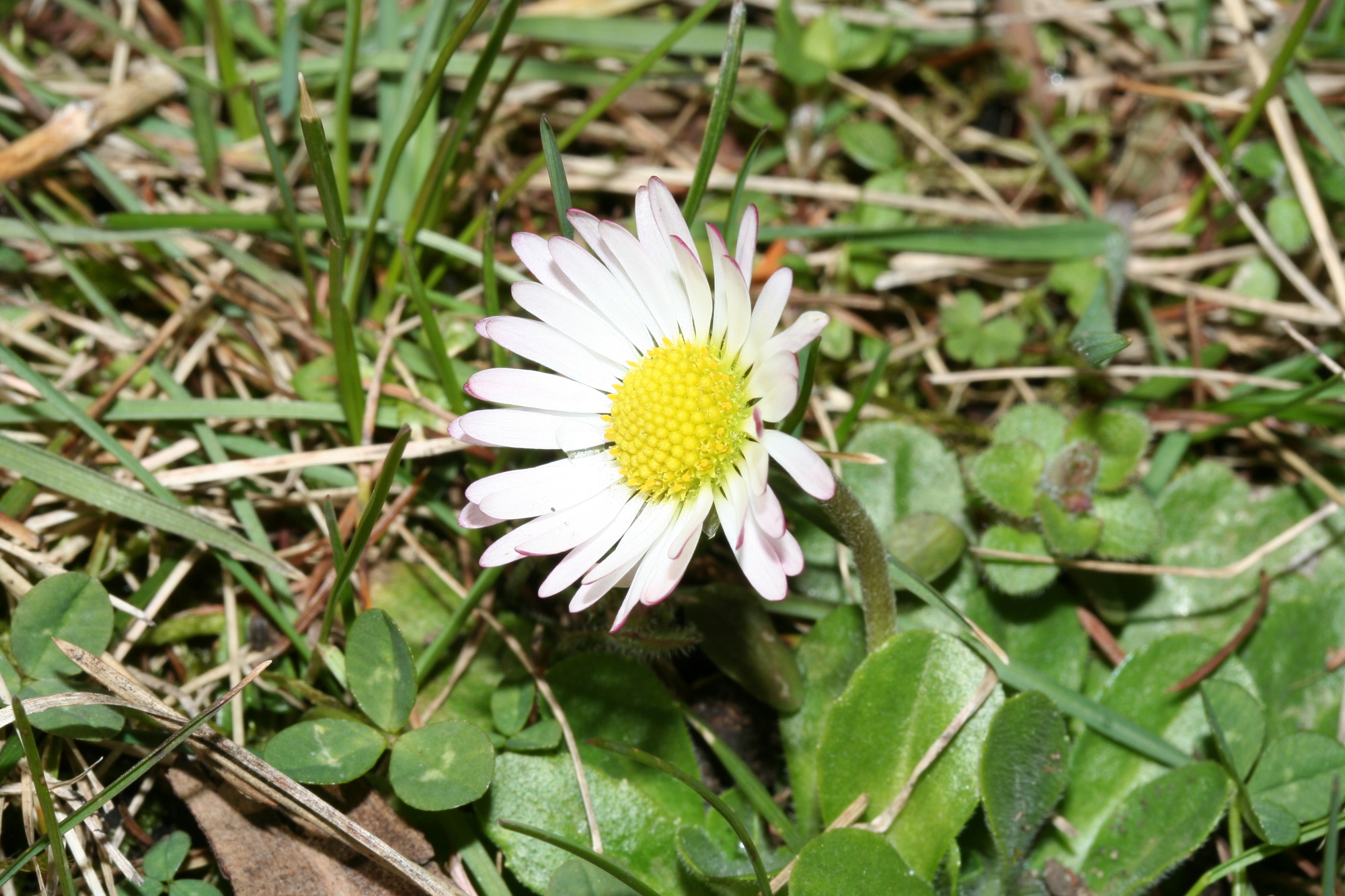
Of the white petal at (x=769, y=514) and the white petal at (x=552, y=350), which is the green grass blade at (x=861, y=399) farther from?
the white petal at (x=769, y=514)

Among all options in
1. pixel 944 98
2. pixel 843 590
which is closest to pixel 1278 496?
pixel 843 590

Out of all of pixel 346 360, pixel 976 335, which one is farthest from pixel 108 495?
pixel 976 335

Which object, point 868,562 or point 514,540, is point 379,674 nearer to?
point 514,540

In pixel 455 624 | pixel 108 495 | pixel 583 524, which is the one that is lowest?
pixel 455 624

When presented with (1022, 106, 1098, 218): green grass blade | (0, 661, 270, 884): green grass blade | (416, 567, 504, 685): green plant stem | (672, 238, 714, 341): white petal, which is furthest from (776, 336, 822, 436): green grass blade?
(1022, 106, 1098, 218): green grass blade

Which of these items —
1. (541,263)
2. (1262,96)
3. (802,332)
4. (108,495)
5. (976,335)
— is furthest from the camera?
(976,335)

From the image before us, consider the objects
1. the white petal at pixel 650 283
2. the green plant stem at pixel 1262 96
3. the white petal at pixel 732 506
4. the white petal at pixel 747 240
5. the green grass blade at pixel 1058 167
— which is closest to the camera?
the white petal at pixel 747 240

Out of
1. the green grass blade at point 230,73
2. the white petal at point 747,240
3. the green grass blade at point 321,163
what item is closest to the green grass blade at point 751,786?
the white petal at point 747,240
